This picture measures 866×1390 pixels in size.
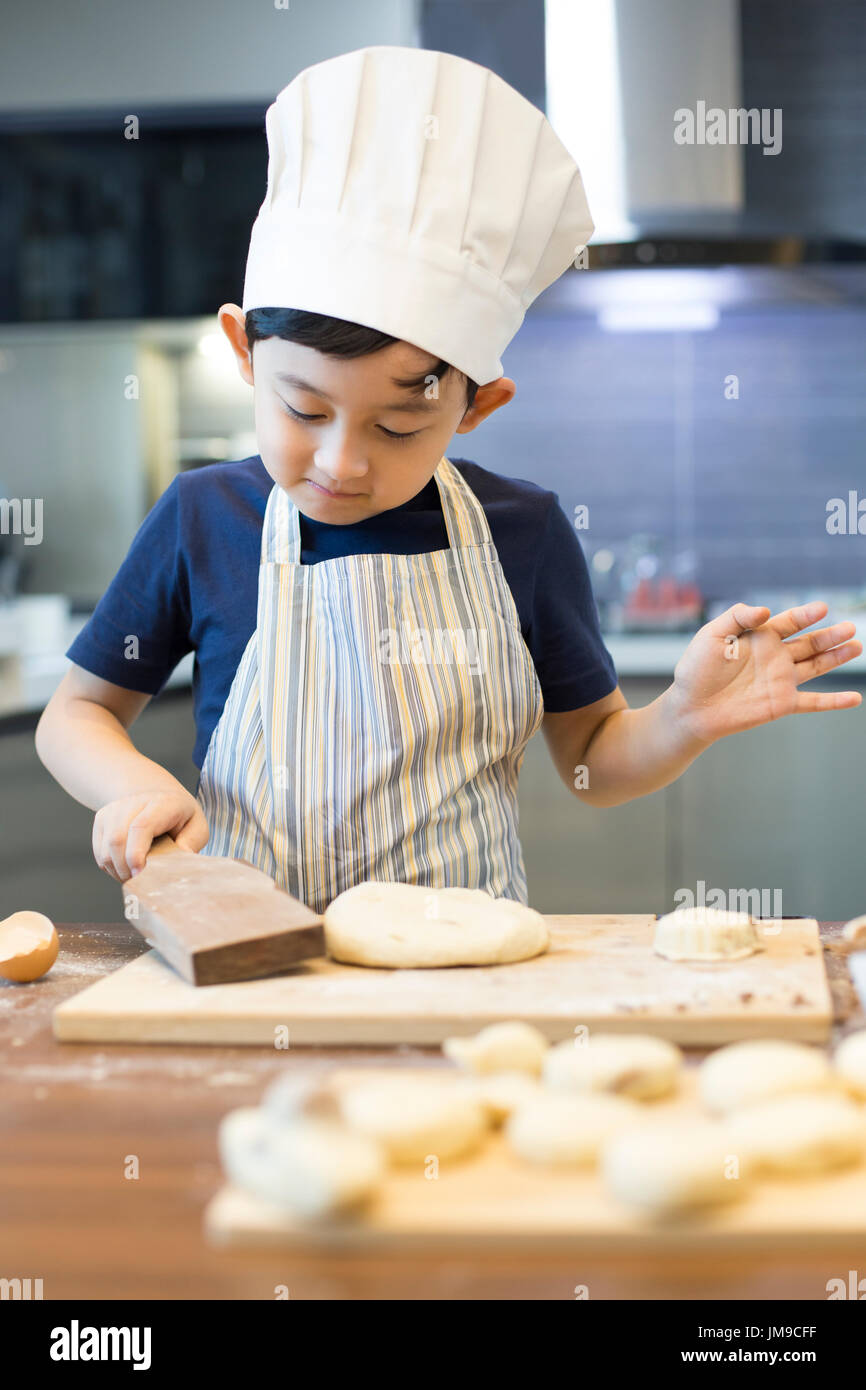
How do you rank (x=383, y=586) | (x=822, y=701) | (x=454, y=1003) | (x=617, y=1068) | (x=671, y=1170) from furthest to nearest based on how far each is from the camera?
(x=383, y=586)
(x=822, y=701)
(x=454, y=1003)
(x=617, y=1068)
(x=671, y=1170)

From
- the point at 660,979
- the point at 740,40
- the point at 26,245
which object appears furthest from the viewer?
the point at 26,245

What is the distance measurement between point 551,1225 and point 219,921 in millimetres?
347

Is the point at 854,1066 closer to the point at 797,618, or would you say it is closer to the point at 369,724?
the point at 797,618

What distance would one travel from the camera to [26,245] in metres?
2.95

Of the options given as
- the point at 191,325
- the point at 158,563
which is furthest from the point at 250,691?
the point at 191,325

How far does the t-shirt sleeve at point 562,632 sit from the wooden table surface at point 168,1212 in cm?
49

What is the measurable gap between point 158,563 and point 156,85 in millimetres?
2160

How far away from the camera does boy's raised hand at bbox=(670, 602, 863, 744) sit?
91 centimetres

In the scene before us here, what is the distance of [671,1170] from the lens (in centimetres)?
44

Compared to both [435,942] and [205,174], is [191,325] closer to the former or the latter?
[205,174]

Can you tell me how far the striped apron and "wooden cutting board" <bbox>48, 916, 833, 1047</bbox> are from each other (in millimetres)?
219

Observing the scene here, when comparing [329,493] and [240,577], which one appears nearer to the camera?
[329,493]

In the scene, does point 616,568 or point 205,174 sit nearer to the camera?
point 205,174

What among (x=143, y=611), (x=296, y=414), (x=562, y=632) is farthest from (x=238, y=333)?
(x=562, y=632)
